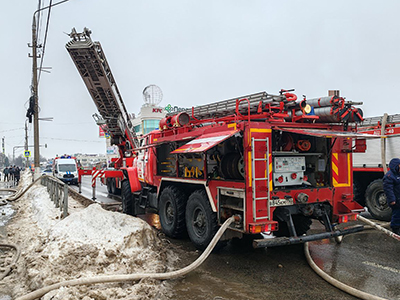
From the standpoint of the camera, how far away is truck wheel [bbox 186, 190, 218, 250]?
20.2 ft

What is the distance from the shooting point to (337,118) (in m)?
5.96

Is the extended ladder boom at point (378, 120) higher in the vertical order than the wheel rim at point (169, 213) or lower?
higher

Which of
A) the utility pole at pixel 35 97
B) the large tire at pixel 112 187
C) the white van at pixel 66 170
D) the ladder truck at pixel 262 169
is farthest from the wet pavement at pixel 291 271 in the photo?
the white van at pixel 66 170

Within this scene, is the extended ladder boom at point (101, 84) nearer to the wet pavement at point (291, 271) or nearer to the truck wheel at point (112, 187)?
the truck wheel at point (112, 187)

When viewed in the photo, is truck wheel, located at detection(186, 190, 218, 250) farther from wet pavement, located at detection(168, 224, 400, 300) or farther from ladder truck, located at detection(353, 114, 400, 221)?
ladder truck, located at detection(353, 114, 400, 221)

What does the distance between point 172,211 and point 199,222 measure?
1303 millimetres

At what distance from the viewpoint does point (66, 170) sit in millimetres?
25875

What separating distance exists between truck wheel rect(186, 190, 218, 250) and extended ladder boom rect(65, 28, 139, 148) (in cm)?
697

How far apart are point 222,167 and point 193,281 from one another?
214 cm

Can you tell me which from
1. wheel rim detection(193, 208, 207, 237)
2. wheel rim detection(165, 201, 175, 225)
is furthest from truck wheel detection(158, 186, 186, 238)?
wheel rim detection(193, 208, 207, 237)

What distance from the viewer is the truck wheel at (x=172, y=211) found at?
7.35 m

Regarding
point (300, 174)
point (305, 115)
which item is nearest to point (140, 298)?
point (300, 174)

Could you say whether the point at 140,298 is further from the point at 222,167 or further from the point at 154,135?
the point at 154,135

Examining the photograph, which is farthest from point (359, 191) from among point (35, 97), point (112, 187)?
point (35, 97)
